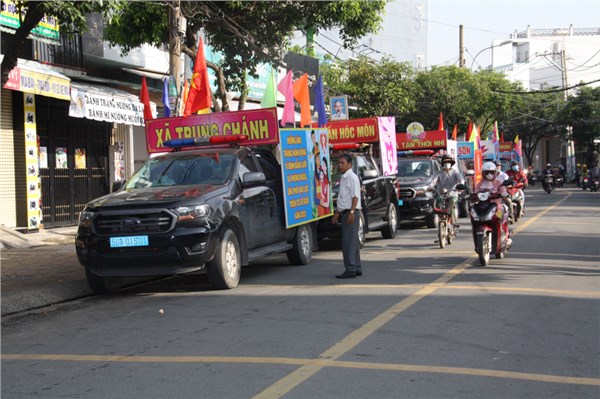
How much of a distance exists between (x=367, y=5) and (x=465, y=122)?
3297 cm

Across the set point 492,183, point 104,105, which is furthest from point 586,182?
point 492,183

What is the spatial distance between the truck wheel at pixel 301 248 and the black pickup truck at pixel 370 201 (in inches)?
58.5

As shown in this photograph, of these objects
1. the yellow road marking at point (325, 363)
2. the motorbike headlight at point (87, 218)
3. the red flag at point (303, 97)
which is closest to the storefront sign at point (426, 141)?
the red flag at point (303, 97)

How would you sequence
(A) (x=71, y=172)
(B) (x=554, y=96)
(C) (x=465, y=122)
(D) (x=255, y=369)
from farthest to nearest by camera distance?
(B) (x=554, y=96) < (C) (x=465, y=122) < (A) (x=71, y=172) < (D) (x=255, y=369)

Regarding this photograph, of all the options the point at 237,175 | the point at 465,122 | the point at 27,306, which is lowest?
the point at 27,306

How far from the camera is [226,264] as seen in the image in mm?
9766

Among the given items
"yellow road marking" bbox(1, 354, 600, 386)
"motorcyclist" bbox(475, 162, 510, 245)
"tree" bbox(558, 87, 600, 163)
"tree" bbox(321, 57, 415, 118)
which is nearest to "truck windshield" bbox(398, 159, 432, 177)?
"motorcyclist" bbox(475, 162, 510, 245)

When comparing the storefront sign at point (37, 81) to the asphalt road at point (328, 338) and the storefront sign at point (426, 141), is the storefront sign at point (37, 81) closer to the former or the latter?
the asphalt road at point (328, 338)

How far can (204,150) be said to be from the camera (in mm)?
11094

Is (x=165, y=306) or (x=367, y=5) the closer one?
(x=165, y=306)

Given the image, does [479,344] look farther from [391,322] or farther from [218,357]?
[218,357]

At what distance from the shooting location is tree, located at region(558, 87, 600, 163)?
59.6 metres

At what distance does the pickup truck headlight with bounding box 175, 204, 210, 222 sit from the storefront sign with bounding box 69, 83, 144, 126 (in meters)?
9.20

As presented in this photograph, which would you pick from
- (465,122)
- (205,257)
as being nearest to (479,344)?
(205,257)
